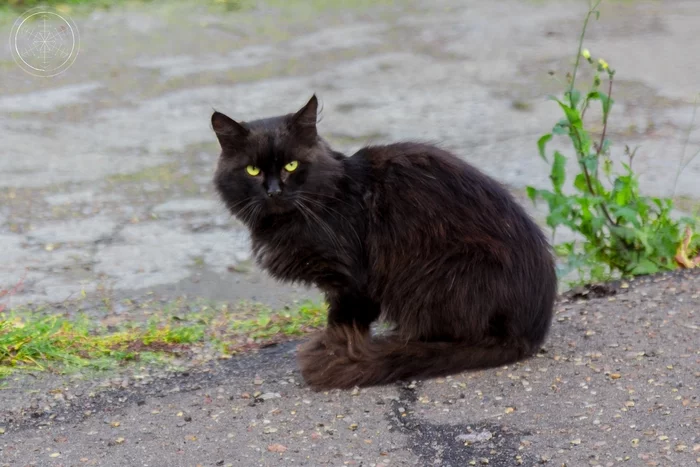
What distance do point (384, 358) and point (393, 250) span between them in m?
0.40

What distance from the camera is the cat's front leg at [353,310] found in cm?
337

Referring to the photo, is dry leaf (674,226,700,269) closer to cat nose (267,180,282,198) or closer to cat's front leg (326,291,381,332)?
cat's front leg (326,291,381,332)

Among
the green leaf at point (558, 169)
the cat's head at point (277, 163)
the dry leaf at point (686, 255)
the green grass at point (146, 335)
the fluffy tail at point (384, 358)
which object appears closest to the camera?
the fluffy tail at point (384, 358)

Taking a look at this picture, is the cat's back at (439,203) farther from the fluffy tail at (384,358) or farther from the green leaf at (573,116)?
the green leaf at (573,116)

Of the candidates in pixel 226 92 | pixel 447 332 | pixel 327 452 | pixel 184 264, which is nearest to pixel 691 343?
pixel 447 332

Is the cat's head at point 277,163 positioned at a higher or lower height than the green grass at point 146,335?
higher

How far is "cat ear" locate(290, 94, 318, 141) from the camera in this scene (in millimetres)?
3324

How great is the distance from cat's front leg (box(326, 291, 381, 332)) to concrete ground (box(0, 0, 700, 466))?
281 millimetres

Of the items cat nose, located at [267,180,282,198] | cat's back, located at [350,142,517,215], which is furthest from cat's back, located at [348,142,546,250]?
cat nose, located at [267,180,282,198]

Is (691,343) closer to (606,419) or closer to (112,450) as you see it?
(606,419)

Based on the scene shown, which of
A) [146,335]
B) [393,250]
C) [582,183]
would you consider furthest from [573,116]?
[146,335]

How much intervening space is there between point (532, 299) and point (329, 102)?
427cm

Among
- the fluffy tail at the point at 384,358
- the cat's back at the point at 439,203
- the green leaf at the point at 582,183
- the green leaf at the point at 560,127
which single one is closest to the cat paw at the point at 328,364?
the fluffy tail at the point at 384,358

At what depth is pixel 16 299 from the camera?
4.32m
